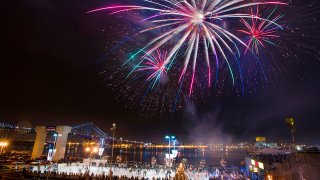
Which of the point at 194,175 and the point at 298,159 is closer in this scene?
the point at 298,159

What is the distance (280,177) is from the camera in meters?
27.5

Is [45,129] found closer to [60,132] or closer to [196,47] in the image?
[60,132]

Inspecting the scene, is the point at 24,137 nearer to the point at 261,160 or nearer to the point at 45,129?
the point at 45,129

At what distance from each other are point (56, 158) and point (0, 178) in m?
29.4

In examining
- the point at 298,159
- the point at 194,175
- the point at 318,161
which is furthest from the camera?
the point at 194,175

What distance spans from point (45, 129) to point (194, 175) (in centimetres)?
3972

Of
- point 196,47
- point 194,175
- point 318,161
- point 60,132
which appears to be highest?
point 196,47

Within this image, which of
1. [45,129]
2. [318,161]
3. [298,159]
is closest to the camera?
[318,161]

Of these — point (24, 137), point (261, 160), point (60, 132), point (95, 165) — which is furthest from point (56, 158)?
point (24, 137)

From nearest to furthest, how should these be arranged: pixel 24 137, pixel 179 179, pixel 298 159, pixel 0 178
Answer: pixel 179 179 → pixel 298 159 → pixel 0 178 → pixel 24 137

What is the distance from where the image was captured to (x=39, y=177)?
26.9 m

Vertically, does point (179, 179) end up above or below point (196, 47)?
below

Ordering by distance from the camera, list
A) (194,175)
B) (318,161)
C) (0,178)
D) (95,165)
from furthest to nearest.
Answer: (95,165), (194,175), (0,178), (318,161)

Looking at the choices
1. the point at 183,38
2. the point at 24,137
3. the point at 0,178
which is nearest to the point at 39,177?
the point at 0,178
